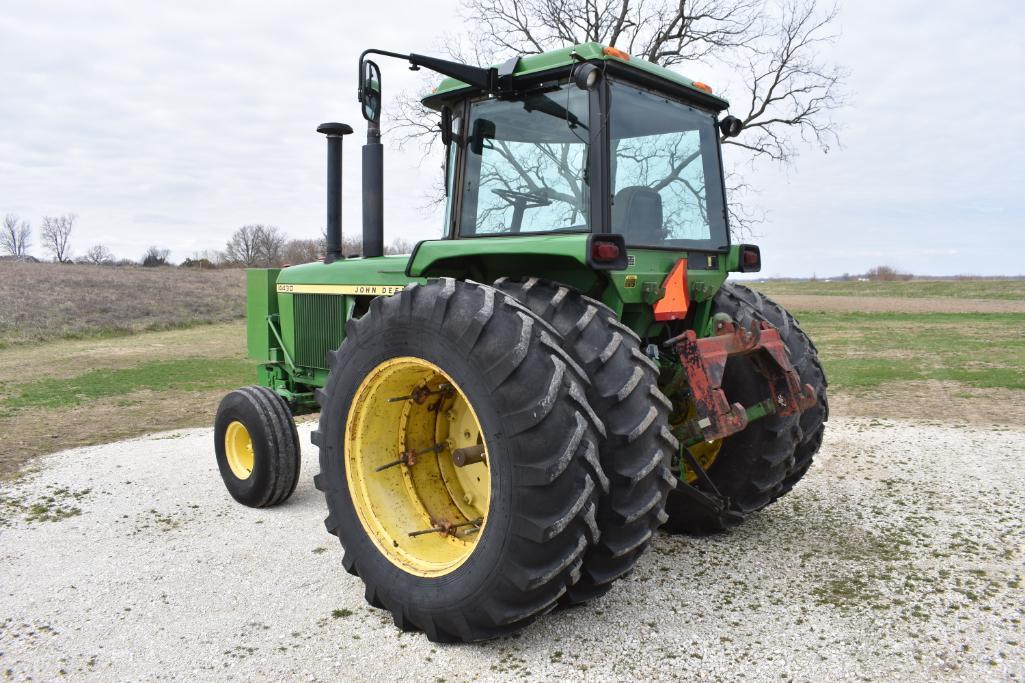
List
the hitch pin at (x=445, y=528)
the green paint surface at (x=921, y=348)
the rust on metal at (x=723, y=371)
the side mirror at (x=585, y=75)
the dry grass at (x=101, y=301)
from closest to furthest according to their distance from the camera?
1. the side mirror at (x=585, y=75)
2. the rust on metal at (x=723, y=371)
3. the hitch pin at (x=445, y=528)
4. the green paint surface at (x=921, y=348)
5. the dry grass at (x=101, y=301)

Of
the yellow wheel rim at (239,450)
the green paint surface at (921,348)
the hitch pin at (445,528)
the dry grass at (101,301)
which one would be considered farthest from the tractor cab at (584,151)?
the dry grass at (101,301)

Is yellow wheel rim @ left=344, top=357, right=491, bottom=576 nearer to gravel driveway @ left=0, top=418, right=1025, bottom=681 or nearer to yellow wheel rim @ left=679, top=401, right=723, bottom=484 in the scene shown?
gravel driveway @ left=0, top=418, right=1025, bottom=681

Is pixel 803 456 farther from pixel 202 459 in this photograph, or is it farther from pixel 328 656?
pixel 202 459

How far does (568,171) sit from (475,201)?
0.57 m

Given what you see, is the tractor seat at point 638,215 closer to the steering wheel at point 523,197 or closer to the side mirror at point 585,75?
the steering wheel at point 523,197

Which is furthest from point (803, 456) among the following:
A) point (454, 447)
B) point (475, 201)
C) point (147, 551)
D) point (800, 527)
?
point (147, 551)

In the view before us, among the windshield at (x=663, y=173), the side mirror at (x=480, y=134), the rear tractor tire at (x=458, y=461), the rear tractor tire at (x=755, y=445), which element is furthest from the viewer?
the rear tractor tire at (x=755, y=445)

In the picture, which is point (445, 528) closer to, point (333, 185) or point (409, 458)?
point (409, 458)

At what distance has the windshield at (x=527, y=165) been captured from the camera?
3.51 m

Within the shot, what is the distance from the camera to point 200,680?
285 centimetres

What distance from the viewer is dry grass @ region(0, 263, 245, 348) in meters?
18.5

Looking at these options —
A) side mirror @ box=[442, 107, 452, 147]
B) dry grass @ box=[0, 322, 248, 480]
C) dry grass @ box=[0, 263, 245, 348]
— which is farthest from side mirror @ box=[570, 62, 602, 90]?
dry grass @ box=[0, 263, 245, 348]

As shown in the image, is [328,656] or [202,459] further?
[202,459]

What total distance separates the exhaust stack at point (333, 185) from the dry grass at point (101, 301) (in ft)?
49.4
